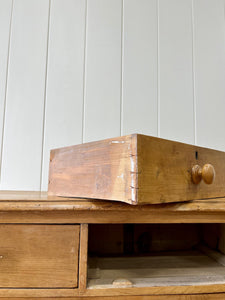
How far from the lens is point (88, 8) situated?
93 cm

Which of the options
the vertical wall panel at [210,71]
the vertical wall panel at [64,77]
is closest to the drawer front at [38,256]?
the vertical wall panel at [64,77]

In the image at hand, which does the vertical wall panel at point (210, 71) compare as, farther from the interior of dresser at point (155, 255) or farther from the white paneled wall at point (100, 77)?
the interior of dresser at point (155, 255)

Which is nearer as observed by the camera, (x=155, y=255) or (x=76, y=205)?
(x=76, y=205)

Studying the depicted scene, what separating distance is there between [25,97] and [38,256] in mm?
605

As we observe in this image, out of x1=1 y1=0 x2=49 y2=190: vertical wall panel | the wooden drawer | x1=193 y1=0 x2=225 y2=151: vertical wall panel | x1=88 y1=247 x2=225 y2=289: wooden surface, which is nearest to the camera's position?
the wooden drawer

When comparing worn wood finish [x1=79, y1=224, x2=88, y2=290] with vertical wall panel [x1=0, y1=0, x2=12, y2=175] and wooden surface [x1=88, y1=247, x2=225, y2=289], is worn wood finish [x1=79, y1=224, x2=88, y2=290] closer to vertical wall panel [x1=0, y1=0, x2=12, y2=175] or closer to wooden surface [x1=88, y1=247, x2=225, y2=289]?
wooden surface [x1=88, y1=247, x2=225, y2=289]

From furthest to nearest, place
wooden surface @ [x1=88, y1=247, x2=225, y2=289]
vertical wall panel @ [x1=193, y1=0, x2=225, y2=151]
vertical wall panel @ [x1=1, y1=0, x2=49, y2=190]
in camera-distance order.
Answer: vertical wall panel @ [x1=193, y1=0, x2=225, y2=151], vertical wall panel @ [x1=1, y1=0, x2=49, y2=190], wooden surface @ [x1=88, y1=247, x2=225, y2=289]

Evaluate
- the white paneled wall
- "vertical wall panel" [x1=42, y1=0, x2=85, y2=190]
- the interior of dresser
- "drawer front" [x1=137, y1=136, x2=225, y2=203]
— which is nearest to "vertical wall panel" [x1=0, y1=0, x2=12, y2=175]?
the white paneled wall

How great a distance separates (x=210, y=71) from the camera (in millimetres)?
992

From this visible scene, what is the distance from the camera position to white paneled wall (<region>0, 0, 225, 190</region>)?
0.87 metres

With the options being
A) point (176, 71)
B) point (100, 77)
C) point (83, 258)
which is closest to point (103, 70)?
point (100, 77)

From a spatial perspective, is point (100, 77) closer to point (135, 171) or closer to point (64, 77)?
point (64, 77)

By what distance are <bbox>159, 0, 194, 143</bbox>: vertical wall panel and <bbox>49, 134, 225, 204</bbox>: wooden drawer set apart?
0.41 meters

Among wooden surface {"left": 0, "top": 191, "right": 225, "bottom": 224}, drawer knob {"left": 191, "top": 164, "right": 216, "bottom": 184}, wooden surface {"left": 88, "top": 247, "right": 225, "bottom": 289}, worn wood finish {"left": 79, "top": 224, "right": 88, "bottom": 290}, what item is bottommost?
wooden surface {"left": 88, "top": 247, "right": 225, "bottom": 289}
